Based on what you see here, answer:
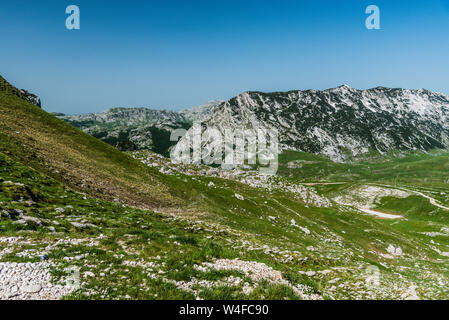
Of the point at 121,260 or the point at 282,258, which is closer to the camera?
the point at 121,260

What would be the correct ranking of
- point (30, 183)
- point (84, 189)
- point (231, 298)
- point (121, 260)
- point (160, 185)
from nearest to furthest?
point (231, 298) < point (121, 260) < point (30, 183) < point (84, 189) < point (160, 185)

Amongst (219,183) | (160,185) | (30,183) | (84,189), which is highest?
(30,183)

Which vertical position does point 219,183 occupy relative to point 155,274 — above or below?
below

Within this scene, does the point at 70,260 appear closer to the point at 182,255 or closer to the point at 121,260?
the point at 121,260

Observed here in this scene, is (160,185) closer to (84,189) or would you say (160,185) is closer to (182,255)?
(84,189)

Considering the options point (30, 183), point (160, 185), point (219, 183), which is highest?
point (30, 183)

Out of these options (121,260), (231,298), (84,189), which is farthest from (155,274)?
(84,189)
